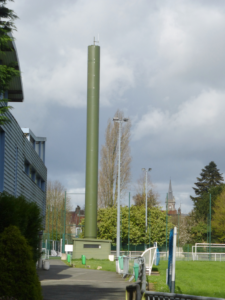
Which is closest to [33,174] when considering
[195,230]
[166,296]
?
[166,296]

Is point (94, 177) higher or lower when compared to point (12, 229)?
higher

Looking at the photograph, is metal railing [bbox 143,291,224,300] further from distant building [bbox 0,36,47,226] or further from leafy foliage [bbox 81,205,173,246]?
leafy foliage [bbox 81,205,173,246]

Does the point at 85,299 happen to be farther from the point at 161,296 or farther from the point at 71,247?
the point at 71,247

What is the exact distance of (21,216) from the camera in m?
14.0

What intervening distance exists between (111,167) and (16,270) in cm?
4956

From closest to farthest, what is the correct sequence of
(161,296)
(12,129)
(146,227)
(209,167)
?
1. (161,296)
2. (12,129)
3. (146,227)
4. (209,167)

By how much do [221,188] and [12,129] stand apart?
58323mm

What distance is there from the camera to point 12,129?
22672mm

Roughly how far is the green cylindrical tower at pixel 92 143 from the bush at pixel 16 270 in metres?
30.5

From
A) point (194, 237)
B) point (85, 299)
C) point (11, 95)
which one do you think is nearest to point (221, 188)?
point (194, 237)

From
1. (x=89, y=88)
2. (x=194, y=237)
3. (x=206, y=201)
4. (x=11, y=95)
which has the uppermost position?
(x=89, y=88)

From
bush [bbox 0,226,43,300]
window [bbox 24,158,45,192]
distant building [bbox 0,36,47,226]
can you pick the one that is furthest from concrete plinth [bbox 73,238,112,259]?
bush [bbox 0,226,43,300]

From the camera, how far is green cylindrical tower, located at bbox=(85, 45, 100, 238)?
40688 mm

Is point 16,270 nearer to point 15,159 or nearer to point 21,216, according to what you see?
point 21,216
